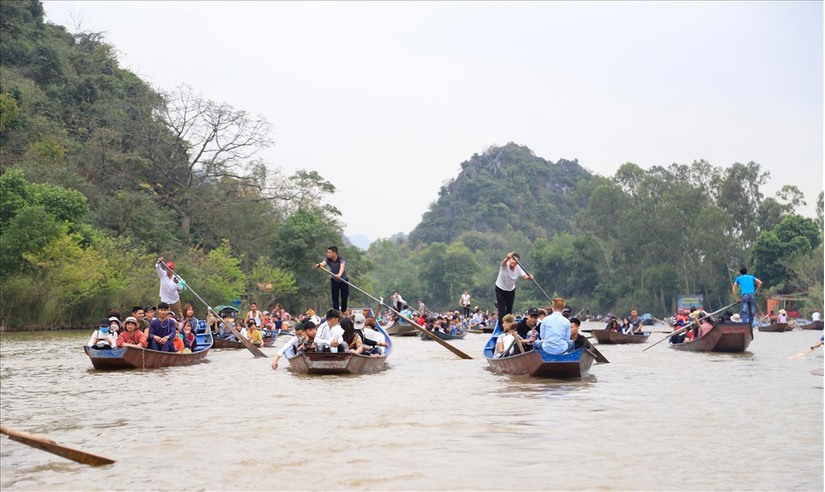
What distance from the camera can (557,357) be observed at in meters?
12.4

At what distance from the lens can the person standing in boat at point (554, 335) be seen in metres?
12.2

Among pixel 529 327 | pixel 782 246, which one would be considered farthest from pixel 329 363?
pixel 782 246

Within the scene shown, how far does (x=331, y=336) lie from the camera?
44.8ft

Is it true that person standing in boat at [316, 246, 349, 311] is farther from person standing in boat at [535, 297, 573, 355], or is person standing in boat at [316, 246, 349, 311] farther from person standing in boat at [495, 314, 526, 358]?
person standing in boat at [535, 297, 573, 355]

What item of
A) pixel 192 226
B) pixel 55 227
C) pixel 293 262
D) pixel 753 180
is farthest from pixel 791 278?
pixel 55 227

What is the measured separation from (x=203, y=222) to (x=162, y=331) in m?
32.0

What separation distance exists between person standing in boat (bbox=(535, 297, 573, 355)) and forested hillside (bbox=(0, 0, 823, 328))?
21479 millimetres

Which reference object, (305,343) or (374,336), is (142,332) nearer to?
(305,343)

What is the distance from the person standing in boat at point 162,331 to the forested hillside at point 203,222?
1551 cm

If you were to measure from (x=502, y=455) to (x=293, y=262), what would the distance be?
136ft

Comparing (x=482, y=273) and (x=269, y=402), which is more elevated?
(x=482, y=273)

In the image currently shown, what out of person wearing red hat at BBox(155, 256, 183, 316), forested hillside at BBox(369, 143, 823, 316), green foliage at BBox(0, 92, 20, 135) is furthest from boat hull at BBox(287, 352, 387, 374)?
forested hillside at BBox(369, 143, 823, 316)

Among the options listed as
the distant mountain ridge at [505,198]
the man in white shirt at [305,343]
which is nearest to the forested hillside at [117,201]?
the man in white shirt at [305,343]

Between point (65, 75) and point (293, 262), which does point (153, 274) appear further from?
point (65, 75)
